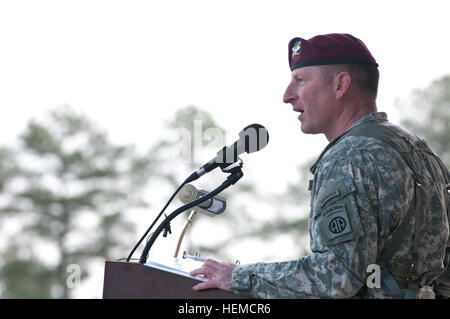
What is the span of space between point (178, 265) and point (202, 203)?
324 mm

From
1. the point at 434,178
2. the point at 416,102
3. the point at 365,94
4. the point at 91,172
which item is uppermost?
the point at 416,102

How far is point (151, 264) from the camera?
2.62m

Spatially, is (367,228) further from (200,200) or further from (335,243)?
(200,200)

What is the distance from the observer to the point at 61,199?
2845 cm

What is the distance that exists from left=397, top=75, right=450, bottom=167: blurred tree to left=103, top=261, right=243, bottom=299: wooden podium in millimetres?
24966

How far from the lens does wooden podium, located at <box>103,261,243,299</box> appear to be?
244 centimetres

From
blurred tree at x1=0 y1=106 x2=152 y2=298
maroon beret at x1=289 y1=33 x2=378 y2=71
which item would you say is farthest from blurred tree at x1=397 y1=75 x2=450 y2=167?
maroon beret at x1=289 y1=33 x2=378 y2=71

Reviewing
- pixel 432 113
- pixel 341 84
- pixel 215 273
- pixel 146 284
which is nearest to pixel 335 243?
pixel 215 273

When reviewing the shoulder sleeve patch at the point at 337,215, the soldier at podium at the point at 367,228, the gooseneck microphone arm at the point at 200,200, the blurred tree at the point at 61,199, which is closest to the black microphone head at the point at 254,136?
the gooseneck microphone arm at the point at 200,200

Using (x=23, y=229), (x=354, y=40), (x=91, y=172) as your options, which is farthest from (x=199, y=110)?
(x=354, y=40)

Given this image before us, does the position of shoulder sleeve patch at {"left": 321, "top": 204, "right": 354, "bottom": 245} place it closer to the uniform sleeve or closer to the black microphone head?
the uniform sleeve
